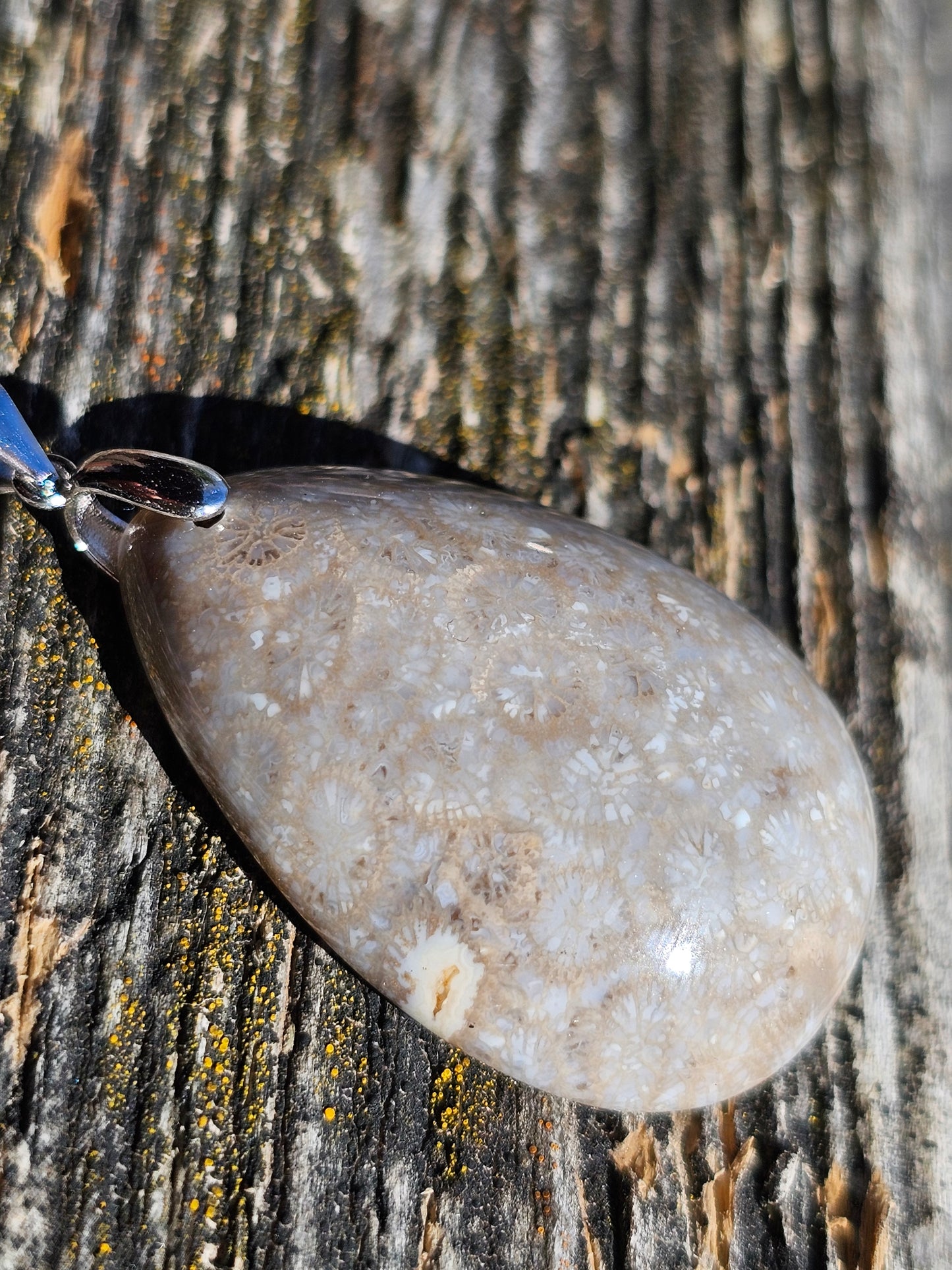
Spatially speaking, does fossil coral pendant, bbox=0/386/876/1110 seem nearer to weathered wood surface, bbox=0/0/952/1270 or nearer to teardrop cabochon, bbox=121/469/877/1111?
teardrop cabochon, bbox=121/469/877/1111

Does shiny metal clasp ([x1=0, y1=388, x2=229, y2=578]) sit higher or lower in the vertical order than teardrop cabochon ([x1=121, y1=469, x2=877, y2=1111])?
higher

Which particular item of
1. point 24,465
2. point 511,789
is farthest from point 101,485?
point 511,789

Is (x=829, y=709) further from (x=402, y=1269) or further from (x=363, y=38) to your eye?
(x=363, y=38)

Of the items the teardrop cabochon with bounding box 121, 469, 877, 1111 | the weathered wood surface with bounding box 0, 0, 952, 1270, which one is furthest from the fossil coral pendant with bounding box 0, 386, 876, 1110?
the weathered wood surface with bounding box 0, 0, 952, 1270

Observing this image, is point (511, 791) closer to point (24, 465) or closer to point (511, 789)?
point (511, 789)

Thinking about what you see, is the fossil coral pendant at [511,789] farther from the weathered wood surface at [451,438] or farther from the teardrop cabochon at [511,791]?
the weathered wood surface at [451,438]

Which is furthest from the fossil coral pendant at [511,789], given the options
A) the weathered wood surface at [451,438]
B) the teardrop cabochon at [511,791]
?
the weathered wood surface at [451,438]
